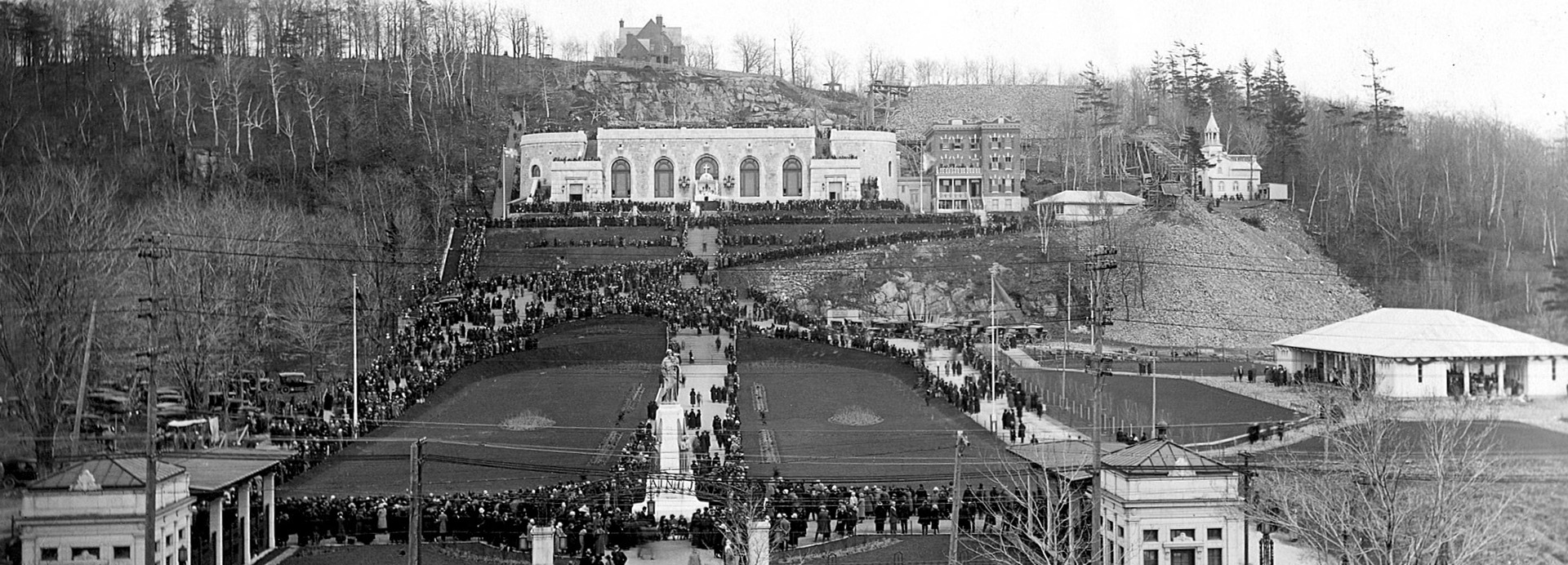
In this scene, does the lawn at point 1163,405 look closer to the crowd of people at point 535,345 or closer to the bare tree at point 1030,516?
the crowd of people at point 535,345

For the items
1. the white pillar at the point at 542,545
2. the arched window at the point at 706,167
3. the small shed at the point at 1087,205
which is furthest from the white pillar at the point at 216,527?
the arched window at the point at 706,167

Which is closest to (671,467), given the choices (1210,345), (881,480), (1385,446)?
(881,480)

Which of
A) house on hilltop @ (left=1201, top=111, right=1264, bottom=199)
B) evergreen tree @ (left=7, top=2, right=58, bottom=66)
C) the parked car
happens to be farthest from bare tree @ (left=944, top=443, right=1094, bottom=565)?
house on hilltop @ (left=1201, top=111, right=1264, bottom=199)

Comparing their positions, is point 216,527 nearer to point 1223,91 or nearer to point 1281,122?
point 1281,122

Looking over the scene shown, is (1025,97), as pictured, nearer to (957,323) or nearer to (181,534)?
(957,323)

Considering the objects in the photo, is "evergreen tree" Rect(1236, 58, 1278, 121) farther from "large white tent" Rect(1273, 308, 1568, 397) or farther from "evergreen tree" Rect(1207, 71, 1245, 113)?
"large white tent" Rect(1273, 308, 1568, 397)
